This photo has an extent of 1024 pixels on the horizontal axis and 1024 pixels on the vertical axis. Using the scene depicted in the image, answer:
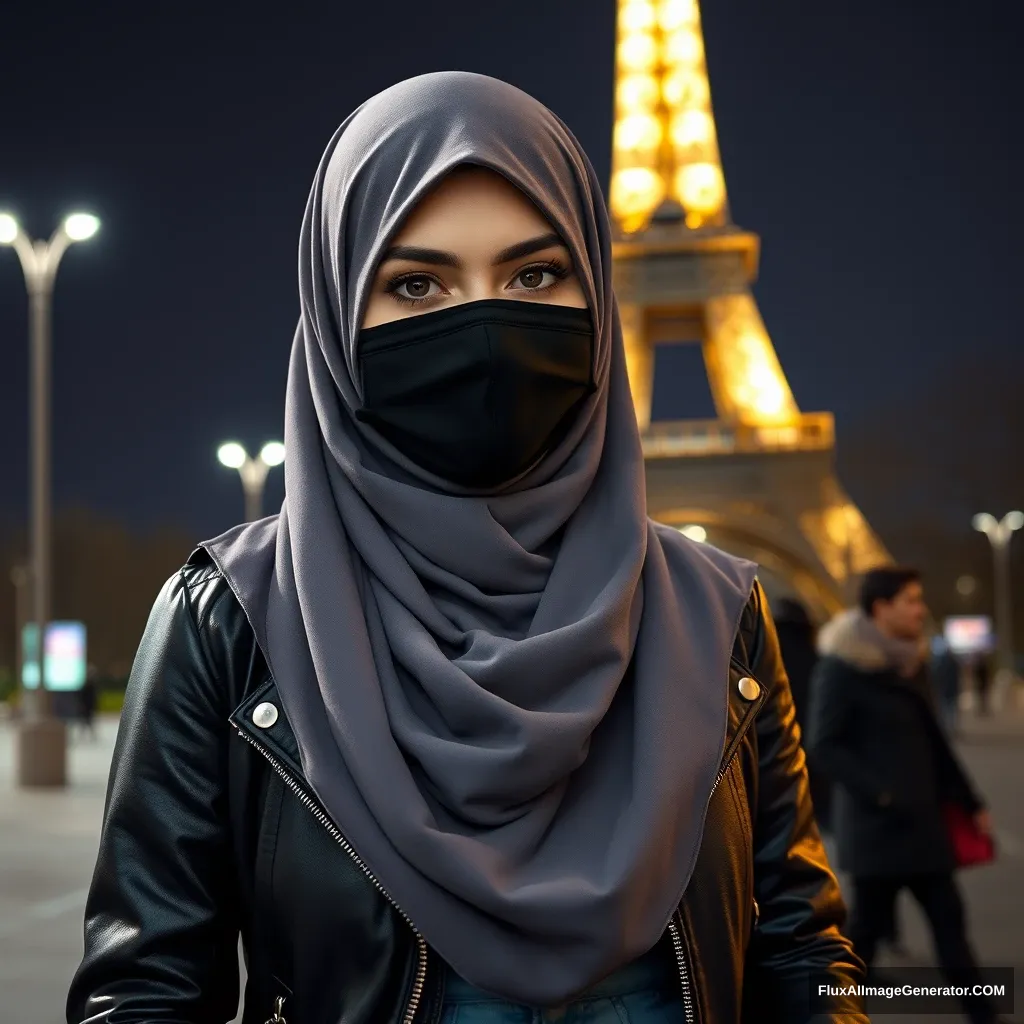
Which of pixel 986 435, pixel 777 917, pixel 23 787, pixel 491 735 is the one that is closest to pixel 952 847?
pixel 777 917

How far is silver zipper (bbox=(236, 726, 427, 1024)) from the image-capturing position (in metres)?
1.77

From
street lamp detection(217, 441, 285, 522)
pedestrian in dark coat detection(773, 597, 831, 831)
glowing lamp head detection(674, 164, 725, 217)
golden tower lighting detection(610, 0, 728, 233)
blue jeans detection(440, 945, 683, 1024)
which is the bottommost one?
pedestrian in dark coat detection(773, 597, 831, 831)

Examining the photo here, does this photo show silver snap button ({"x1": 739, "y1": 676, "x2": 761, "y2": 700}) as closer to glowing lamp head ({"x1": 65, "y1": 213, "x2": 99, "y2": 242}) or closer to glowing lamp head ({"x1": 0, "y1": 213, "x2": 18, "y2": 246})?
glowing lamp head ({"x1": 0, "y1": 213, "x2": 18, "y2": 246})

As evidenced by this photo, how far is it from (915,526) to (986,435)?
4.01 metres

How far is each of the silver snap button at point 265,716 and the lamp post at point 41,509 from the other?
46.2 ft

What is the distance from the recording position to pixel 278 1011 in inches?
71.4

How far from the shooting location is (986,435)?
43.4m

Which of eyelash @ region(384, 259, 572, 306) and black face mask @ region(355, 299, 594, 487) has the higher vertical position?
eyelash @ region(384, 259, 572, 306)

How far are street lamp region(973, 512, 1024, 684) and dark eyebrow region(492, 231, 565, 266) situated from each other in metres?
39.5

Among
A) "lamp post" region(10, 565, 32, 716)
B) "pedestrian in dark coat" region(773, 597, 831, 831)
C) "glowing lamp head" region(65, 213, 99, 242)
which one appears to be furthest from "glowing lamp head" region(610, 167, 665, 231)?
"pedestrian in dark coat" region(773, 597, 831, 831)

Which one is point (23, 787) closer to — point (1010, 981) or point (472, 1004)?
point (1010, 981)

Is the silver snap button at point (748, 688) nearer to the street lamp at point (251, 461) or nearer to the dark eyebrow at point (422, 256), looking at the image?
the dark eyebrow at point (422, 256)

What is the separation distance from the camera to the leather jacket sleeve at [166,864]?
1.79 metres

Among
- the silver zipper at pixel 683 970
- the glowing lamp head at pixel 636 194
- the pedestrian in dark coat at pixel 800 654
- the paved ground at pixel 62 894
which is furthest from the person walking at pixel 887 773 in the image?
the glowing lamp head at pixel 636 194
